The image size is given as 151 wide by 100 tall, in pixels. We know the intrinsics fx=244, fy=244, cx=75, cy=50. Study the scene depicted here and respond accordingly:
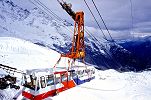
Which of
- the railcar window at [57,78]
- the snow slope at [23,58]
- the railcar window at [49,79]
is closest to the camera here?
the railcar window at [49,79]

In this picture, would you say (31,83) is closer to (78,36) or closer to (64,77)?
(64,77)

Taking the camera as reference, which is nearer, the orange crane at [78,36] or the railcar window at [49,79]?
the railcar window at [49,79]

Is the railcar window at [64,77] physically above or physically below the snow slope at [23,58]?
below

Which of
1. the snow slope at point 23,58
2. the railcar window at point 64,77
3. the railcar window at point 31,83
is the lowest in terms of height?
the railcar window at point 31,83

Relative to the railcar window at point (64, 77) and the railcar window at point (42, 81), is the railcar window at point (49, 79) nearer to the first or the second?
the railcar window at point (42, 81)

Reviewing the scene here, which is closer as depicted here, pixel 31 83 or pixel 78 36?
pixel 31 83

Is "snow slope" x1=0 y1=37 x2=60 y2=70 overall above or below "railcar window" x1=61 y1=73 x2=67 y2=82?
above

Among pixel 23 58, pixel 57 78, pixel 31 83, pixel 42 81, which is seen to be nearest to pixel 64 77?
pixel 57 78

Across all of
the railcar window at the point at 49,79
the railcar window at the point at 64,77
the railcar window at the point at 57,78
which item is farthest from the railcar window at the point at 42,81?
the railcar window at the point at 64,77

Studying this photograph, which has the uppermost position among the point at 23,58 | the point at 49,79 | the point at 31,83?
the point at 23,58

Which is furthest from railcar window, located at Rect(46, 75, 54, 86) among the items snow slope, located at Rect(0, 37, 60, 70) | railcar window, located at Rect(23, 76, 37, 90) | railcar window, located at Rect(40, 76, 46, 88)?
snow slope, located at Rect(0, 37, 60, 70)

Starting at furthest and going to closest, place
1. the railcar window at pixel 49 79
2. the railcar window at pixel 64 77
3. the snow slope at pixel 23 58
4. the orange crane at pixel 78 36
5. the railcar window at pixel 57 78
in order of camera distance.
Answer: the snow slope at pixel 23 58 < the orange crane at pixel 78 36 < the railcar window at pixel 64 77 < the railcar window at pixel 57 78 < the railcar window at pixel 49 79

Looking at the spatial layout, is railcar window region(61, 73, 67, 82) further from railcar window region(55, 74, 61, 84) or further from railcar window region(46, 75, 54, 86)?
railcar window region(46, 75, 54, 86)

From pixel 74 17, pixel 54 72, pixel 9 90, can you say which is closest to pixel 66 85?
pixel 54 72
